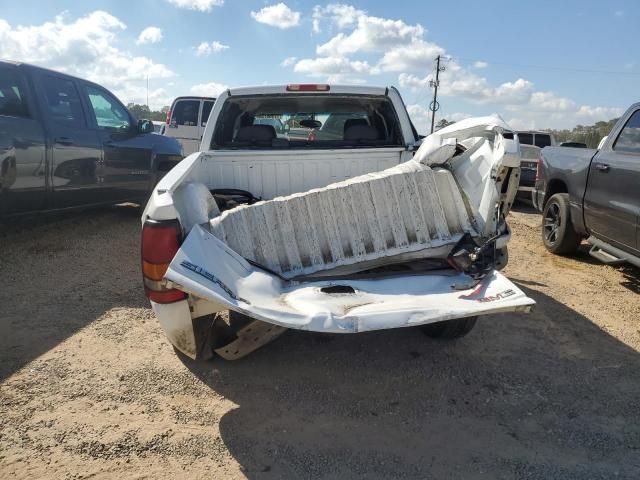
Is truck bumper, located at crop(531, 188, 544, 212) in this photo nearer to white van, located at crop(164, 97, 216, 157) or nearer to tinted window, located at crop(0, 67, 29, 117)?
tinted window, located at crop(0, 67, 29, 117)

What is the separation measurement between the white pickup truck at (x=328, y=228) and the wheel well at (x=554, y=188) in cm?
295

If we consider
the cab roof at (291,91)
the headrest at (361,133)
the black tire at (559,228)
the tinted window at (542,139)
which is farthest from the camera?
the tinted window at (542,139)

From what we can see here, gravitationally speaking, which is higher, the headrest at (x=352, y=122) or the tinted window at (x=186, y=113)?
the tinted window at (x=186, y=113)

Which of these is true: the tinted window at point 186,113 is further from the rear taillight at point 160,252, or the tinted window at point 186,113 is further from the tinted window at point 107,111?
the rear taillight at point 160,252

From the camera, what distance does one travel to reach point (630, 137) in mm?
4945

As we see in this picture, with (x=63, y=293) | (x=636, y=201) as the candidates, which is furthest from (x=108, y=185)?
(x=636, y=201)

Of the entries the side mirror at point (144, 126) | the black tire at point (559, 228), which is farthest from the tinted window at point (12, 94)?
the black tire at point (559, 228)

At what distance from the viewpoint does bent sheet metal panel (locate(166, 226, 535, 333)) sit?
245 centimetres

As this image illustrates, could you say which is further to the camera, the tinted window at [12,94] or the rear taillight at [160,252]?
the tinted window at [12,94]

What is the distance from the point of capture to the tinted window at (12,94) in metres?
4.99

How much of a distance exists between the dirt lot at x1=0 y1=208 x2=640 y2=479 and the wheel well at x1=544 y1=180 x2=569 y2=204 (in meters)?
2.22

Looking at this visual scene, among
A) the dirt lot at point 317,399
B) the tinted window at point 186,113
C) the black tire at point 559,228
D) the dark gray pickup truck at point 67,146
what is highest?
the tinted window at point 186,113

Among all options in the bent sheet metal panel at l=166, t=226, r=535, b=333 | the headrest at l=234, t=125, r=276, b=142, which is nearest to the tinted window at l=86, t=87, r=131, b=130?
the headrest at l=234, t=125, r=276, b=142

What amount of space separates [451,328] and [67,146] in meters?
4.66
